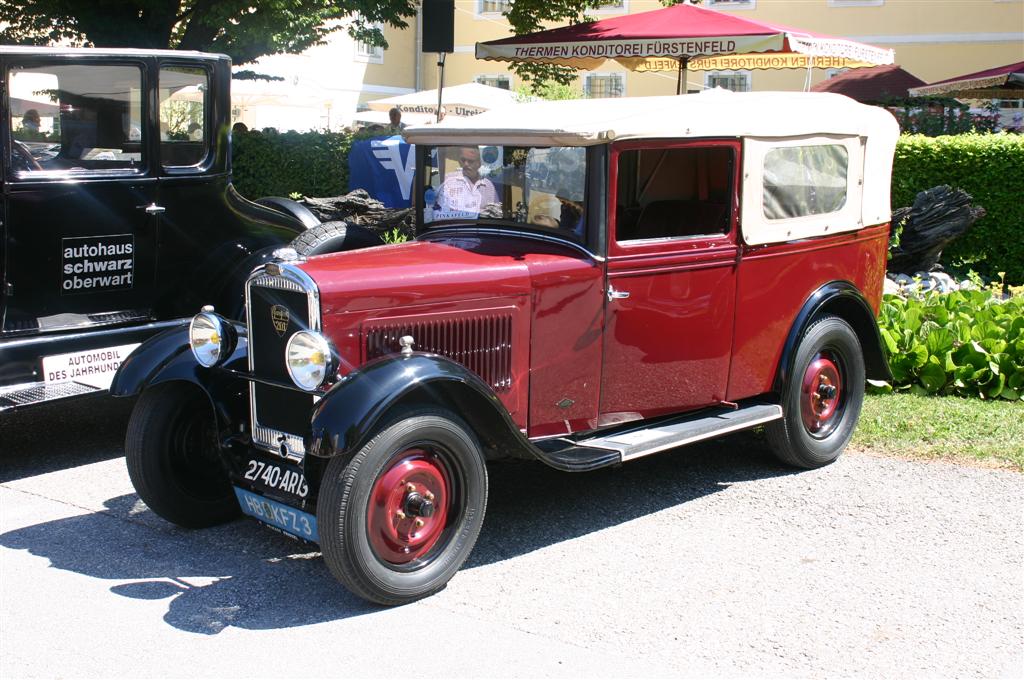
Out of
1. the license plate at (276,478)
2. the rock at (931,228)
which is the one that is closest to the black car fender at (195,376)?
the license plate at (276,478)

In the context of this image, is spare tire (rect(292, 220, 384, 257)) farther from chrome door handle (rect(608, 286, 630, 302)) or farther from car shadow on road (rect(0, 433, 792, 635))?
chrome door handle (rect(608, 286, 630, 302))

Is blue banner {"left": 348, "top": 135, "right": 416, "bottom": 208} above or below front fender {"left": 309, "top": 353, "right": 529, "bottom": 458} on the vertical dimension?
above

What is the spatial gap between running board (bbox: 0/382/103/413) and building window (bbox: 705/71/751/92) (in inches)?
1028

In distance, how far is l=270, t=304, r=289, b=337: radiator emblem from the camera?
173 inches

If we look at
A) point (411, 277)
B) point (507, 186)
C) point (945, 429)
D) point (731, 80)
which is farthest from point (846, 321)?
point (731, 80)

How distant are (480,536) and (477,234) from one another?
1.43 metres

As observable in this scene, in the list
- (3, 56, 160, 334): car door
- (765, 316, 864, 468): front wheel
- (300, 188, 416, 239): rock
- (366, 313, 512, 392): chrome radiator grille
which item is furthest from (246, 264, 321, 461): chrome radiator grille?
(300, 188, 416, 239): rock

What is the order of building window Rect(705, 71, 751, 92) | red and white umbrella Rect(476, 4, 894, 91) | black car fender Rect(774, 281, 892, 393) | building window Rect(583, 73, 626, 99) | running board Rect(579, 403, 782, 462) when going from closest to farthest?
running board Rect(579, 403, 782, 462) < black car fender Rect(774, 281, 892, 393) < red and white umbrella Rect(476, 4, 894, 91) < building window Rect(705, 71, 751, 92) < building window Rect(583, 73, 626, 99)

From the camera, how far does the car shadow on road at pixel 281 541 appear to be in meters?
4.16

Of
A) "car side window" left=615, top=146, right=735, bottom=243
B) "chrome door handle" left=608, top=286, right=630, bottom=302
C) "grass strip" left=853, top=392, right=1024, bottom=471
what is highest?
"car side window" left=615, top=146, right=735, bottom=243

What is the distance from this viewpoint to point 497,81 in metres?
33.3

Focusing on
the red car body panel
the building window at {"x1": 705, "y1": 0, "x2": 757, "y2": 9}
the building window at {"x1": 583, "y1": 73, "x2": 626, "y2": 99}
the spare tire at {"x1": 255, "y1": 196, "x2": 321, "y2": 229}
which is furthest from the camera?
the building window at {"x1": 583, "y1": 73, "x2": 626, "y2": 99}

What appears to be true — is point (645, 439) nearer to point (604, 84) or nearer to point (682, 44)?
point (682, 44)

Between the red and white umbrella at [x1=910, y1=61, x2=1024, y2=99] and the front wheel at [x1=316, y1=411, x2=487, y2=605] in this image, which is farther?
the red and white umbrella at [x1=910, y1=61, x2=1024, y2=99]
